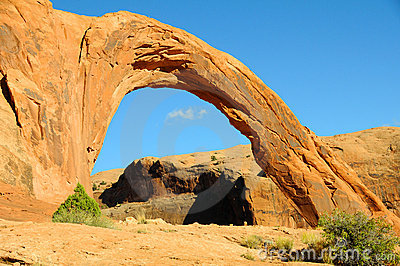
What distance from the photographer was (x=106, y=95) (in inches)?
452

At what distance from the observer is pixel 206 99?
15.2 metres

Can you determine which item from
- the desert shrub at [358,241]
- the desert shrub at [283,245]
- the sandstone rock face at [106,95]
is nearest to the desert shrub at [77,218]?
the sandstone rock face at [106,95]

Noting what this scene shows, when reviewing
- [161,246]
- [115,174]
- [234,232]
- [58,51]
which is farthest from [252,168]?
[115,174]

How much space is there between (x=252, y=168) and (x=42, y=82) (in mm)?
23091

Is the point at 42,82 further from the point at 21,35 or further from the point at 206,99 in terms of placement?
the point at 206,99

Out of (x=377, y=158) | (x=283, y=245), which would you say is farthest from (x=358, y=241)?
(x=377, y=158)

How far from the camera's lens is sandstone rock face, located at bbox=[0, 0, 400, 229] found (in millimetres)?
8875

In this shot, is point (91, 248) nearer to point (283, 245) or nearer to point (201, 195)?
point (283, 245)

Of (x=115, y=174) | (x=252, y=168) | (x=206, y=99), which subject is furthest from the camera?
(x=115, y=174)

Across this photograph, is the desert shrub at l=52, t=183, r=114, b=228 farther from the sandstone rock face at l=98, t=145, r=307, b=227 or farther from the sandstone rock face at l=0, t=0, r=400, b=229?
the sandstone rock face at l=98, t=145, r=307, b=227

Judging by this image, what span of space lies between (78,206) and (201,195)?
776 inches

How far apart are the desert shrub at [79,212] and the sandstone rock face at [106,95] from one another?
1.08m

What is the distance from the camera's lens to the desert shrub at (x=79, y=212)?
7410mm

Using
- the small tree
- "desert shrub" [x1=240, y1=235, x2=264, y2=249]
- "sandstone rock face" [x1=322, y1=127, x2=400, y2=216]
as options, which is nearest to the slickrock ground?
the small tree
